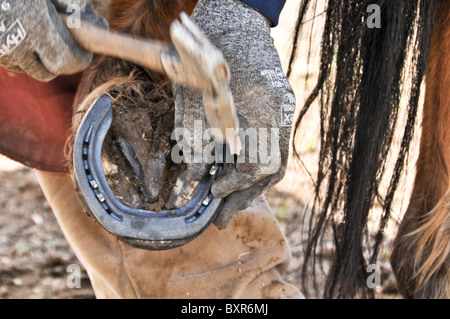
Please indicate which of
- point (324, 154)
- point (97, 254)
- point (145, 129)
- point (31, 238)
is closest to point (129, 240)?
point (145, 129)

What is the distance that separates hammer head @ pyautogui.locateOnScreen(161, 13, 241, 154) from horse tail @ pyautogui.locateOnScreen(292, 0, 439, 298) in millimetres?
490

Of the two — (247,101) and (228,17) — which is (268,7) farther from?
(247,101)

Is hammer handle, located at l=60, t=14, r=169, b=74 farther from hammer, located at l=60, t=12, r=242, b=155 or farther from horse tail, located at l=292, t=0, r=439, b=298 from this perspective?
horse tail, located at l=292, t=0, r=439, b=298

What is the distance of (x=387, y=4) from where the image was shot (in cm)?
107

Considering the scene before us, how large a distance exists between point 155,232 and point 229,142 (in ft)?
0.69

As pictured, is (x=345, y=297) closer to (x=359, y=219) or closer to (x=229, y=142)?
(x=359, y=219)

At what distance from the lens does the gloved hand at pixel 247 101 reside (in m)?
0.83

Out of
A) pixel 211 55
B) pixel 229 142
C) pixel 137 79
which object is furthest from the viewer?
pixel 137 79

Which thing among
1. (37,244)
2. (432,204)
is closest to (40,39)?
(432,204)

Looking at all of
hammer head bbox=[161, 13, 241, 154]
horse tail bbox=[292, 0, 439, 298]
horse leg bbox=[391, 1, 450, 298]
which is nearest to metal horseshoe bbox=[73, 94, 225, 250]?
hammer head bbox=[161, 13, 241, 154]

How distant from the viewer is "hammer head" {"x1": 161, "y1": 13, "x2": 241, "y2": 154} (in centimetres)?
67

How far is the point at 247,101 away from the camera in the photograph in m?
0.83

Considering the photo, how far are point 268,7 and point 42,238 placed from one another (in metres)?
1.52

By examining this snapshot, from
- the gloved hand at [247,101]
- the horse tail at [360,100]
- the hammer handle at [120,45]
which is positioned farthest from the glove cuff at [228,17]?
the horse tail at [360,100]
